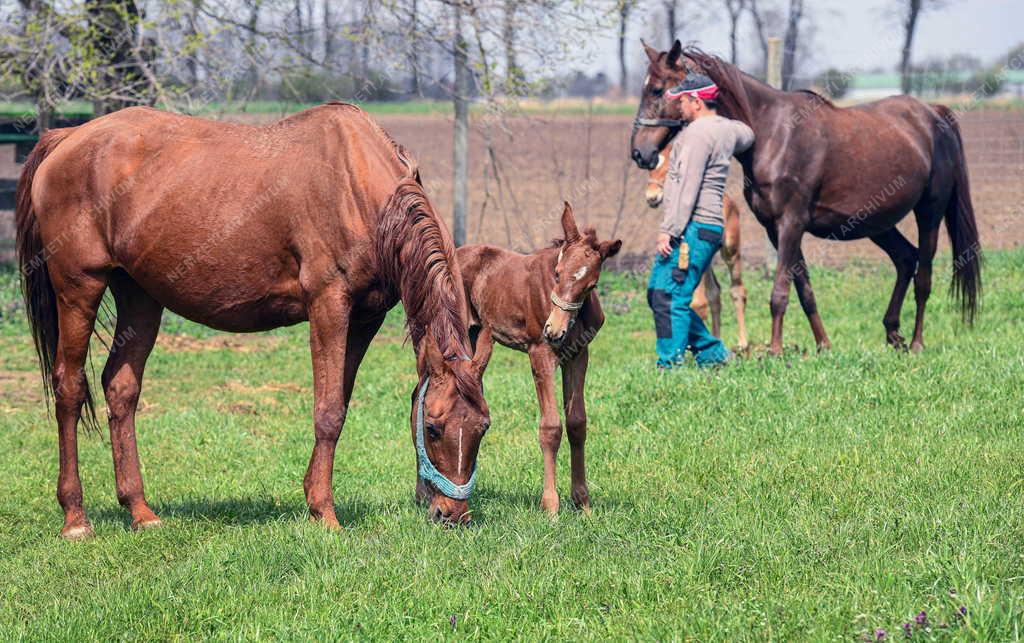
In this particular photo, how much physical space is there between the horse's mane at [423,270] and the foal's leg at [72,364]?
1.89m

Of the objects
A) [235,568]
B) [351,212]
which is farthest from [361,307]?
[235,568]

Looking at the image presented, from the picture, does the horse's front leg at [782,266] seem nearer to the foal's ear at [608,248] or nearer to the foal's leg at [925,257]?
the foal's leg at [925,257]

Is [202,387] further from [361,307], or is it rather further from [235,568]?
[235,568]

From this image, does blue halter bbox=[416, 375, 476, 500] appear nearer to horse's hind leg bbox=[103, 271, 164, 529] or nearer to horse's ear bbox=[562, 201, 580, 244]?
horse's ear bbox=[562, 201, 580, 244]

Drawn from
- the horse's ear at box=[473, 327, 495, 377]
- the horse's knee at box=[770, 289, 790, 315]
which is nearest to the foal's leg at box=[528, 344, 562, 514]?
the horse's ear at box=[473, 327, 495, 377]

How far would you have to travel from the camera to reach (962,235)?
34.6ft

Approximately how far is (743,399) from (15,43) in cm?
948

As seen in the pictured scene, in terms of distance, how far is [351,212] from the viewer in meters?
5.54

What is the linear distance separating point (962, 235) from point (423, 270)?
7.21 metres

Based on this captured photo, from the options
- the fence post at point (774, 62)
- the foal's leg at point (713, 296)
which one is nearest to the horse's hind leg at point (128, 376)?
the foal's leg at point (713, 296)

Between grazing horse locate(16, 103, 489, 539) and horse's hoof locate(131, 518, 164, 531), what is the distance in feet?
0.06

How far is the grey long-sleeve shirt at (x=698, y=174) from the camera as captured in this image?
28.1 feet

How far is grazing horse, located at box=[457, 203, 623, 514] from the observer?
18.5ft

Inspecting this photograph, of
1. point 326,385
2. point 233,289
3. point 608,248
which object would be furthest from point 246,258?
point 608,248
